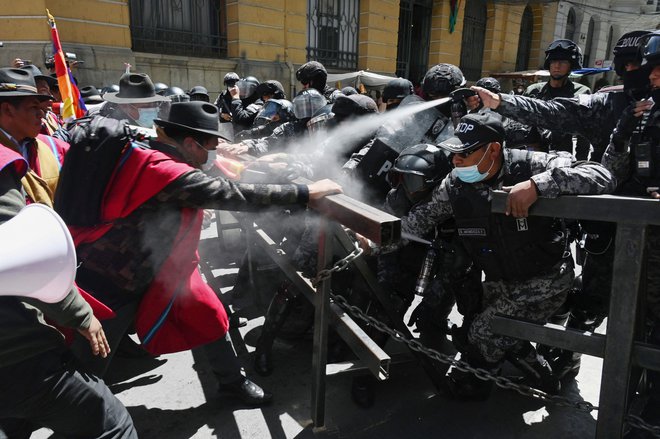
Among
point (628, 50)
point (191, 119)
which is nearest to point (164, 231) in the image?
point (191, 119)

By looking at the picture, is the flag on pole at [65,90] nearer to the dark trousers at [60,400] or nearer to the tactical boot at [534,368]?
the dark trousers at [60,400]

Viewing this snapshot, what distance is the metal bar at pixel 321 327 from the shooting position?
2.26 m

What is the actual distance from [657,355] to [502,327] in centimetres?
57

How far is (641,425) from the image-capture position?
176 cm

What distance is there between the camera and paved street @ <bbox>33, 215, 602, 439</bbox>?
8.40 ft

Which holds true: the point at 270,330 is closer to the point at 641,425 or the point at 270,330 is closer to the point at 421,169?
the point at 421,169

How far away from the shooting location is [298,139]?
16.5 ft

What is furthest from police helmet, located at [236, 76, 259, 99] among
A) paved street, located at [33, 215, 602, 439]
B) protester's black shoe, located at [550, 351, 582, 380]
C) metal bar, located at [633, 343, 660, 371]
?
metal bar, located at [633, 343, 660, 371]

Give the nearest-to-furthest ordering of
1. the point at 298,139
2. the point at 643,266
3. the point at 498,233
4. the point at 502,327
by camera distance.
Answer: the point at 643,266 < the point at 502,327 < the point at 498,233 < the point at 298,139

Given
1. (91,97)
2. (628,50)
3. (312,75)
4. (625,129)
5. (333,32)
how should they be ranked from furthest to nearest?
(333,32), (91,97), (312,75), (628,50), (625,129)

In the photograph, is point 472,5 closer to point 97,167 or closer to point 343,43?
point 343,43

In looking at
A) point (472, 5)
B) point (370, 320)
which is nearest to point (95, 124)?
point (370, 320)

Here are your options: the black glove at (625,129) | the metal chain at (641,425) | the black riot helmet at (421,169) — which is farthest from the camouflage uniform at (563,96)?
the metal chain at (641,425)

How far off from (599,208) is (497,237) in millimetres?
733
